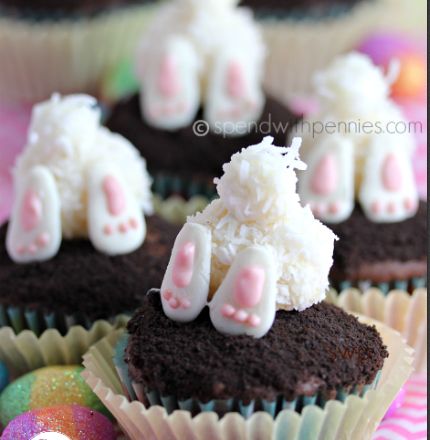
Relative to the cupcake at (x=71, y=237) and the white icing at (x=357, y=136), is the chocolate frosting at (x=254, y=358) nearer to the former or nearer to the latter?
the cupcake at (x=71, y=237)

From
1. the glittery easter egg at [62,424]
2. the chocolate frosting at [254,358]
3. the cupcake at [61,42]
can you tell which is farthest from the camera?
the cupcake at [61,42]

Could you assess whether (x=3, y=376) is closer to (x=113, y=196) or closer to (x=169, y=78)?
(x=113, y=196)

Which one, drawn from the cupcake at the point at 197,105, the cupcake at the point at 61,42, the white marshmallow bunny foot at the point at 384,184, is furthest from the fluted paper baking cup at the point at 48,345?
the cupcake at the point at 61,42

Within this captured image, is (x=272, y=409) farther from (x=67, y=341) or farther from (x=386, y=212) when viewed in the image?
(x=386, y=212)

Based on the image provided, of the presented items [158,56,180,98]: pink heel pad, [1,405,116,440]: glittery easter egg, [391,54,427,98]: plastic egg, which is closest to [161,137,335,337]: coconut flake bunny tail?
[1,405,116,440]: glittery easter egg

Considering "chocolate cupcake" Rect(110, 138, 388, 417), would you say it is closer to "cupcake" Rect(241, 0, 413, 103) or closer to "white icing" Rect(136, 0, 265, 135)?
"white icing" Rect(136, 0, 265, 135)

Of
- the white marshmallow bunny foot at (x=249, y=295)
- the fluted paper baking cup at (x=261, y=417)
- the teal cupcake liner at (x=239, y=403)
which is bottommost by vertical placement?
the fluted paper baking cup at (x=261, y=417)

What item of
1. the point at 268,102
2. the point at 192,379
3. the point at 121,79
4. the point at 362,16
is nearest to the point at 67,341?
the point at 192,379
